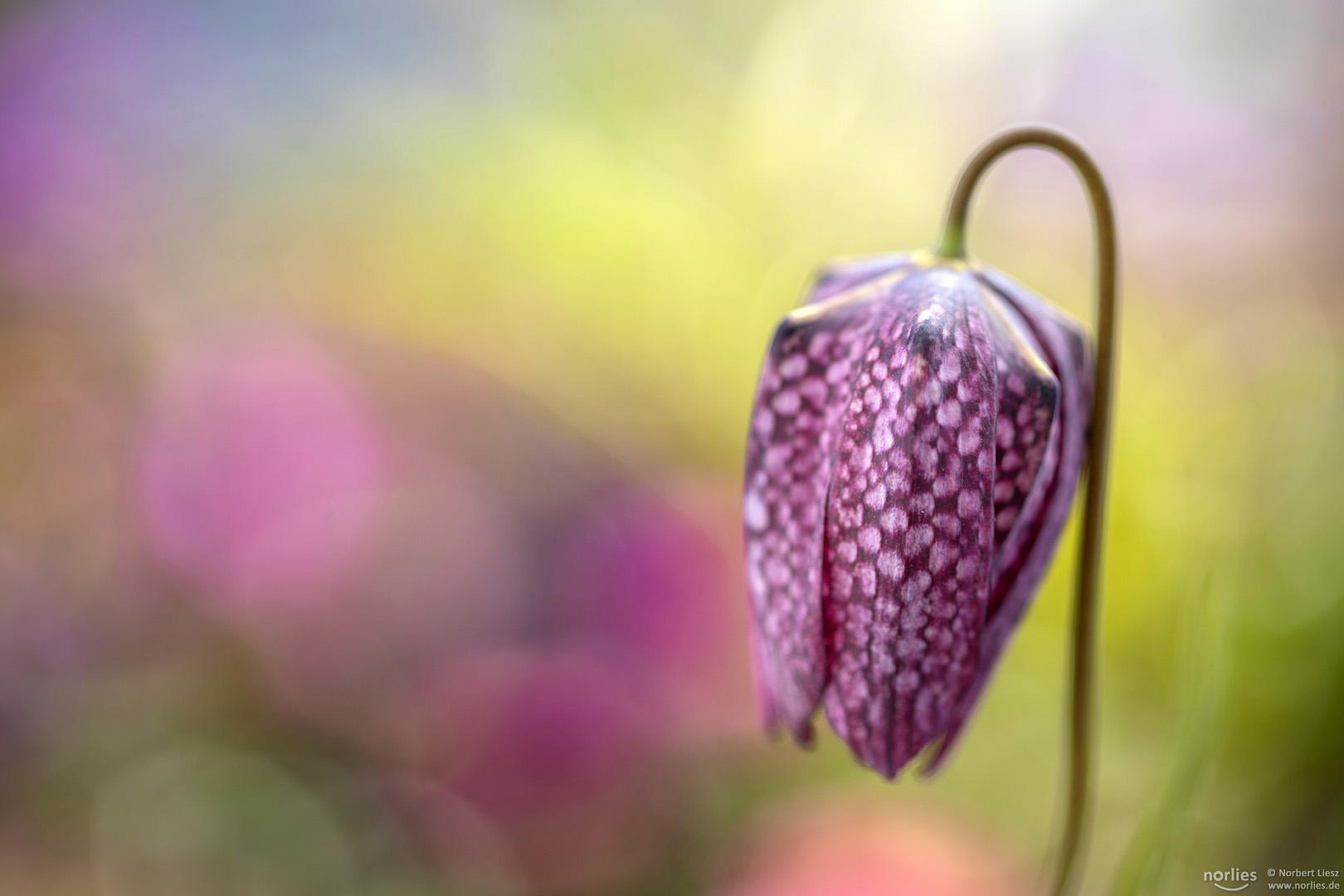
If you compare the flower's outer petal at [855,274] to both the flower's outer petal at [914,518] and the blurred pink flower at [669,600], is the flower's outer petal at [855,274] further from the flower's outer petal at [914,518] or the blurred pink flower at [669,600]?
the blurred pink flower at [669,600]

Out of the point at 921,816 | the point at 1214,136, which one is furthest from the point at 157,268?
the point at 1214,136

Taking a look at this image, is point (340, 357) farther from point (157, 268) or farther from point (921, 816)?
point (921, 816)

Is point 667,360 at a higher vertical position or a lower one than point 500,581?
higher

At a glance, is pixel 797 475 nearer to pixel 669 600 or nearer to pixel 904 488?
→ pixel 904 488

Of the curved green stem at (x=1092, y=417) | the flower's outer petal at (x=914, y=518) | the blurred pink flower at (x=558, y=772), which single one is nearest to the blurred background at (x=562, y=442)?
the blurred pink flower at (x=558, y=772)

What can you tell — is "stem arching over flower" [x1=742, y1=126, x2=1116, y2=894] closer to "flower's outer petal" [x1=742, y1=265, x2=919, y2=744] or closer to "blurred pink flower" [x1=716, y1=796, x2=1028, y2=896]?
"flower's outer petal" [x1=742, y1=265, x2=919, y2=744]

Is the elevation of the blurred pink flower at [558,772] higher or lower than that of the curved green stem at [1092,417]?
lower
